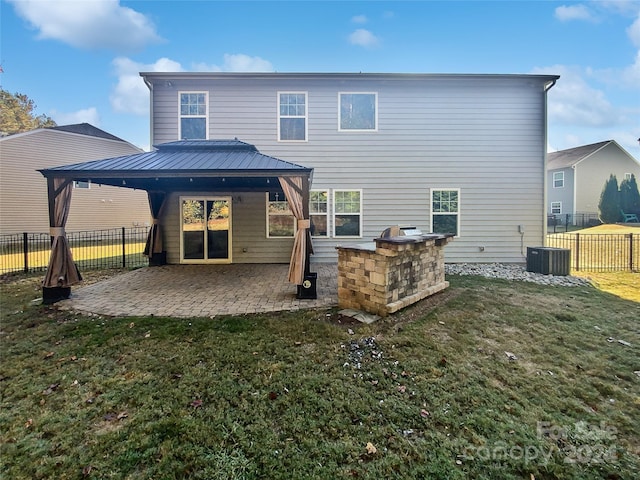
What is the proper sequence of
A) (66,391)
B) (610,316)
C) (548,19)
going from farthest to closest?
(548,19), (610,316), (66,391)

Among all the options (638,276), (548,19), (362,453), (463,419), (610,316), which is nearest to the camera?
(362,453)

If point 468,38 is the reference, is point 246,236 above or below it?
below

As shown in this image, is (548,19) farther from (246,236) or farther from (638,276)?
(246,236)

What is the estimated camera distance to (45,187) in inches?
583

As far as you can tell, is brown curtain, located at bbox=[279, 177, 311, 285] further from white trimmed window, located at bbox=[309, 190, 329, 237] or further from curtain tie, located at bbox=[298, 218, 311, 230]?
white trimmed window, located at bbox=[309, 190, 329, 237]

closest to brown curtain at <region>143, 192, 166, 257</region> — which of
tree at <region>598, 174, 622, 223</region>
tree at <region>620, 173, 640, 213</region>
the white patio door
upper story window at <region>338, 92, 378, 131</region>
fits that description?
the white patio door

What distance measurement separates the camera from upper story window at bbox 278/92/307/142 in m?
9.51

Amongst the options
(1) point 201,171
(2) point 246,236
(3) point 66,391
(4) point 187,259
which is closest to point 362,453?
(3) point 66,391

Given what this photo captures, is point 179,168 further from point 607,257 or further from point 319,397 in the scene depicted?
point 607,257

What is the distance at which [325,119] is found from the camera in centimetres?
950

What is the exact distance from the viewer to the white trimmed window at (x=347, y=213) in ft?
31.6

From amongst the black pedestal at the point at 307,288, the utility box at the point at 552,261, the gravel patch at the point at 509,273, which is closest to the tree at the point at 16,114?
the black pedestal at the point at 307,288

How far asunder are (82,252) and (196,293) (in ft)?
29.9

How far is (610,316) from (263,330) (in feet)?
19.3
